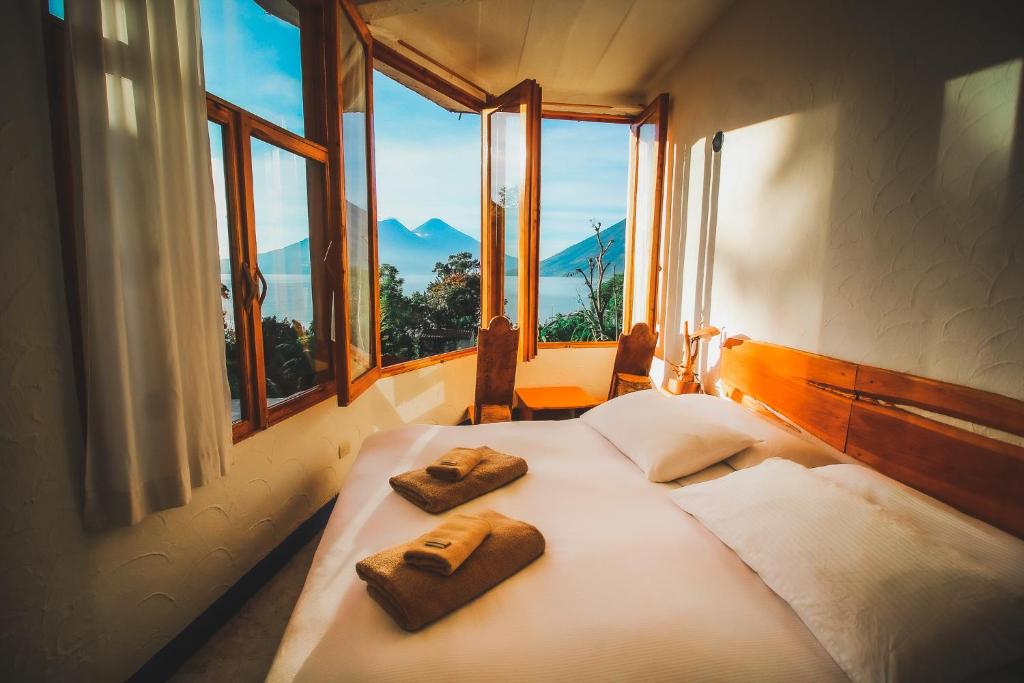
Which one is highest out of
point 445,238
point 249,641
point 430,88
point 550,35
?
point 550,35

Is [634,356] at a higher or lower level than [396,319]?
lower

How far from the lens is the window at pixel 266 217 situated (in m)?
1.62

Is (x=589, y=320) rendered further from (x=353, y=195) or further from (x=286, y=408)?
(x=286, y=408)

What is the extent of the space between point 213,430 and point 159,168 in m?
0.75

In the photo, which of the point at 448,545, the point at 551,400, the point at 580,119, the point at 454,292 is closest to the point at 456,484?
the point at 448,545

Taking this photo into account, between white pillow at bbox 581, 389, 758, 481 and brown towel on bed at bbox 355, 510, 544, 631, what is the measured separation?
2.21 feet

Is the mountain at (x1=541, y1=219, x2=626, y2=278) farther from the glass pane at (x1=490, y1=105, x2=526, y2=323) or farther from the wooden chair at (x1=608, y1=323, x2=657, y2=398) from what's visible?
the wooden chair at (x1=608, y1=323, x2=657, y2=398)

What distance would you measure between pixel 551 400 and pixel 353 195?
188 cm

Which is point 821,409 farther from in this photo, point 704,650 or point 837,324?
point 704,650

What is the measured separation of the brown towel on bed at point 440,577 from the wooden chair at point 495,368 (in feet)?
6.05

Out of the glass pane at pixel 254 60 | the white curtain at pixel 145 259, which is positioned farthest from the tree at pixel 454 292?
the white curtain at pixel 145 259

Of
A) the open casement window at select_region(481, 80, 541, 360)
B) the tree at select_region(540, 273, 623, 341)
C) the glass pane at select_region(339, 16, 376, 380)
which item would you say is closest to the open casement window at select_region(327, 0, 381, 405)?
the glass pane at select_region(339, 16, 376, 380)

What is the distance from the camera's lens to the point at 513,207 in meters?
3.39

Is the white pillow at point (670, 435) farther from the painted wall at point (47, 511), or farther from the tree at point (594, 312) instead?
the tree at point (594, 312)
